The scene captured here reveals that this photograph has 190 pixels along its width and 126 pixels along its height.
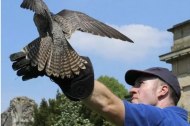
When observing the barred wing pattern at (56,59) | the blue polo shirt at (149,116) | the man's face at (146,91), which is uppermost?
the barred wing pattern at (56,59)

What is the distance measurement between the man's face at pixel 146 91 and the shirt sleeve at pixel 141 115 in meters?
0.67

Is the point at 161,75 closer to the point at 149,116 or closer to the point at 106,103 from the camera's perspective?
the point at 149,116

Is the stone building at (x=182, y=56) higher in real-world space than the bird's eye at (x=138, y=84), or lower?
higher

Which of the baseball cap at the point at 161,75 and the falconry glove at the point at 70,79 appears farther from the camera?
the baseball cap at the point at 161,75

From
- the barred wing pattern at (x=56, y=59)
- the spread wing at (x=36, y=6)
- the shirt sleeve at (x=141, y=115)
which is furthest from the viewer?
the spread wing at (x=36, y=6)

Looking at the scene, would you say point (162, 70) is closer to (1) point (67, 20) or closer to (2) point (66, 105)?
(1) point (67, 20)

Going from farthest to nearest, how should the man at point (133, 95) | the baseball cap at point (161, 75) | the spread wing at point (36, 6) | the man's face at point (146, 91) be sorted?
the baseball cap at point (161, 75)
the man's face at point (146, 91)
the spread wing at point (36, 6)
the man at point (133, 95)

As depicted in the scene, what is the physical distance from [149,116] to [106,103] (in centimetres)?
49

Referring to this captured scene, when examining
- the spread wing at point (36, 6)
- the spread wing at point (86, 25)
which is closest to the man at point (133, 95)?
the spread wing at point (86, 25)

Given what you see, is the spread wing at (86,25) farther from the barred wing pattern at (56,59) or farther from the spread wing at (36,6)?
the barred wing pattern at (56,59)

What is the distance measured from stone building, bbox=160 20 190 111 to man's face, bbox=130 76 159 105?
136 ft

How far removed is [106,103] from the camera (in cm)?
470

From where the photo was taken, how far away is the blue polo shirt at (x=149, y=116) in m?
4.90

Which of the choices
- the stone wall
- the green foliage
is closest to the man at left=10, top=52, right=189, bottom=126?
the green foliage
